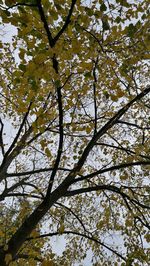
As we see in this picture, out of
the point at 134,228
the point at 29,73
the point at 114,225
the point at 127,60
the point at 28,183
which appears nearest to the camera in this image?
the point at 29,73

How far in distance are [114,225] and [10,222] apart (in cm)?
276

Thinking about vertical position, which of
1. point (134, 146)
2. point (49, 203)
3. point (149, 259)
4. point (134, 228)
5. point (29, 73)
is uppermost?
point (134, 146)

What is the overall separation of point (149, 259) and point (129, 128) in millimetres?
3313

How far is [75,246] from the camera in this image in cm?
945

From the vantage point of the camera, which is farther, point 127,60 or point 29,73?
point 127,60

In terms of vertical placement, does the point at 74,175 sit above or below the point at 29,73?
above

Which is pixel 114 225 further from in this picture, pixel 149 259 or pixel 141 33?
pixel 141 33

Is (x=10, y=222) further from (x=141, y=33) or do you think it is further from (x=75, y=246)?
(x=141, y=33)

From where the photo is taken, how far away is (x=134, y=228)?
23.5 feet

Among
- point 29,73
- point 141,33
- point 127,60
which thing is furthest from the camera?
point 127,60

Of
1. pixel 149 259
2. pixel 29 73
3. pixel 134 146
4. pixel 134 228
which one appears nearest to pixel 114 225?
pixel 134 228

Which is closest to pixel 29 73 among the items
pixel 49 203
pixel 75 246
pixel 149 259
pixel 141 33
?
pixel 141 33

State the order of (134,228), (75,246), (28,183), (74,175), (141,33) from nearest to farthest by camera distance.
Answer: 1. (141,33)
2. (74,175)
3. (134,228)
4. (28,183)
5. (75,246)

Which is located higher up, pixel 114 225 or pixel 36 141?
pixel 36 141
